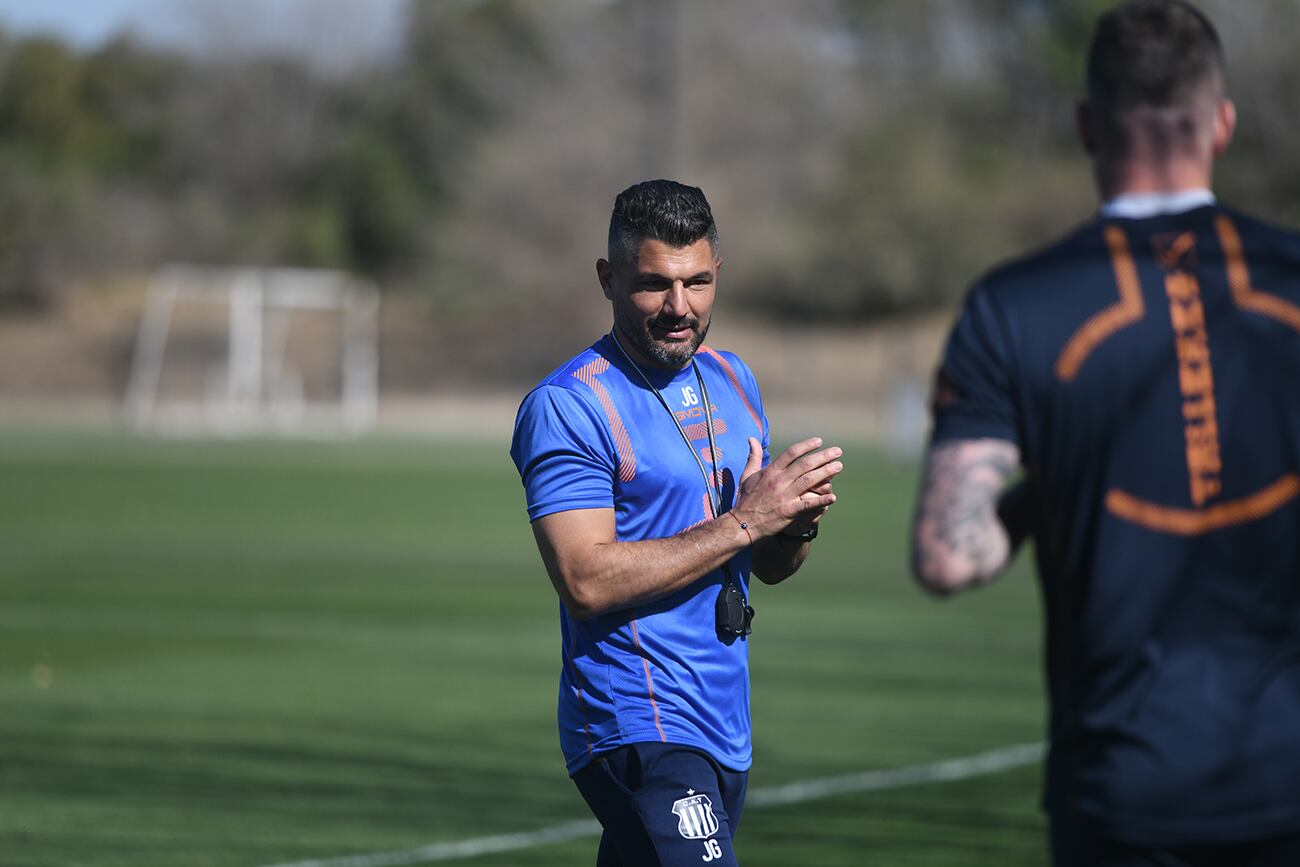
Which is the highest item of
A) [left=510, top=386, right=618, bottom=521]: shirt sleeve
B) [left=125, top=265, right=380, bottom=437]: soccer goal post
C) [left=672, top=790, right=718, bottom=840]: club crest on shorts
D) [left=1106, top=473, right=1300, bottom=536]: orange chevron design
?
[left=125, top=265, right=380, bottom=437]: soccer goal post

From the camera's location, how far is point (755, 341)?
60188 millimetres

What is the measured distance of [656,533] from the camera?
4434 mm

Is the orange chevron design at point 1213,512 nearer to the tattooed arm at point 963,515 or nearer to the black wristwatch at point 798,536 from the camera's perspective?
the tattooed arm at point 963,515

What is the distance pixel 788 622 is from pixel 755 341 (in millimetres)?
44218

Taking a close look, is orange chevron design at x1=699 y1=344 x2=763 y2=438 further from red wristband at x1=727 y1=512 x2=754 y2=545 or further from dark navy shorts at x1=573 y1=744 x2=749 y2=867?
dark navy shorts at x1=573 y1=744 x2=749 y2=867

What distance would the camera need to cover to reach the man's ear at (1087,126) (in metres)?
3.05

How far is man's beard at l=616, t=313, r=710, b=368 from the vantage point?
14.5 ft

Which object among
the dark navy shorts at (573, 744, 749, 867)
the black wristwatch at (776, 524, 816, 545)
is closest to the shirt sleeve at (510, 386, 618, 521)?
the black wristwatch at (776, 524, 816, 545)

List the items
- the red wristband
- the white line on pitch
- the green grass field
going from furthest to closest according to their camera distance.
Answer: the green grass field → the white line on pitch → the red wristband

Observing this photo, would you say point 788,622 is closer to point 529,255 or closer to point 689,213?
point 689,213

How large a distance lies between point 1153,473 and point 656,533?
1.70 metres

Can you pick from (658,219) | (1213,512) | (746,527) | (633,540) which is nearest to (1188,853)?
(1213,512)

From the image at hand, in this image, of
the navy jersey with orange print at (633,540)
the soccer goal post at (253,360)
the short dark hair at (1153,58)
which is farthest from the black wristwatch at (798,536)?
the soccer goal post at (253,360)

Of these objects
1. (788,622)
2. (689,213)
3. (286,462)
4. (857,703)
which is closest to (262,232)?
(286,462)
